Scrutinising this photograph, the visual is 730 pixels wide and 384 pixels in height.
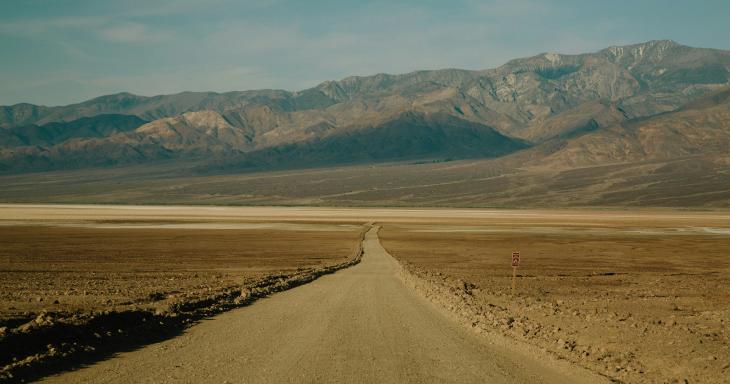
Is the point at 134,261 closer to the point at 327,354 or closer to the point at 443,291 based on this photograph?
the point at 443,291

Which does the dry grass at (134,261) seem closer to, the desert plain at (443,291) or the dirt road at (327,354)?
the desert plain at (443,291)

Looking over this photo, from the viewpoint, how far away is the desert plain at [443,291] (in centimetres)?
1318

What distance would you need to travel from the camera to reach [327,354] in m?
12.9

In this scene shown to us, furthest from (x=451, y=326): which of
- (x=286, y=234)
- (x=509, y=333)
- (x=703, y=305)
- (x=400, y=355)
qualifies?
(x=286, y=234)

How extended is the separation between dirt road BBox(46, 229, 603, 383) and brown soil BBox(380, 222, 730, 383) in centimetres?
126

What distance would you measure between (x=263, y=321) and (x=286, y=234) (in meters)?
47.6

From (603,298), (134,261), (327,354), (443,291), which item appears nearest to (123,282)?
(134,261)

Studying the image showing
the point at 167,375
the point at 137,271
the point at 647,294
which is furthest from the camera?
the point at 137,271

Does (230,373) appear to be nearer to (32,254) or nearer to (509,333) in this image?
(509,333)

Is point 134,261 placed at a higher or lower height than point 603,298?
lower

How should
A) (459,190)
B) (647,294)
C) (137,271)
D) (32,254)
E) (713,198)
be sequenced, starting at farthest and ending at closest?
(459,190) → (713,198) → (32,254) → (137,271) → (647,294)

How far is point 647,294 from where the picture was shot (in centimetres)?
2425

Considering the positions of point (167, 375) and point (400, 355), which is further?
point (400, 355)

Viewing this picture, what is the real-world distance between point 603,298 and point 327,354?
43.3 feet
